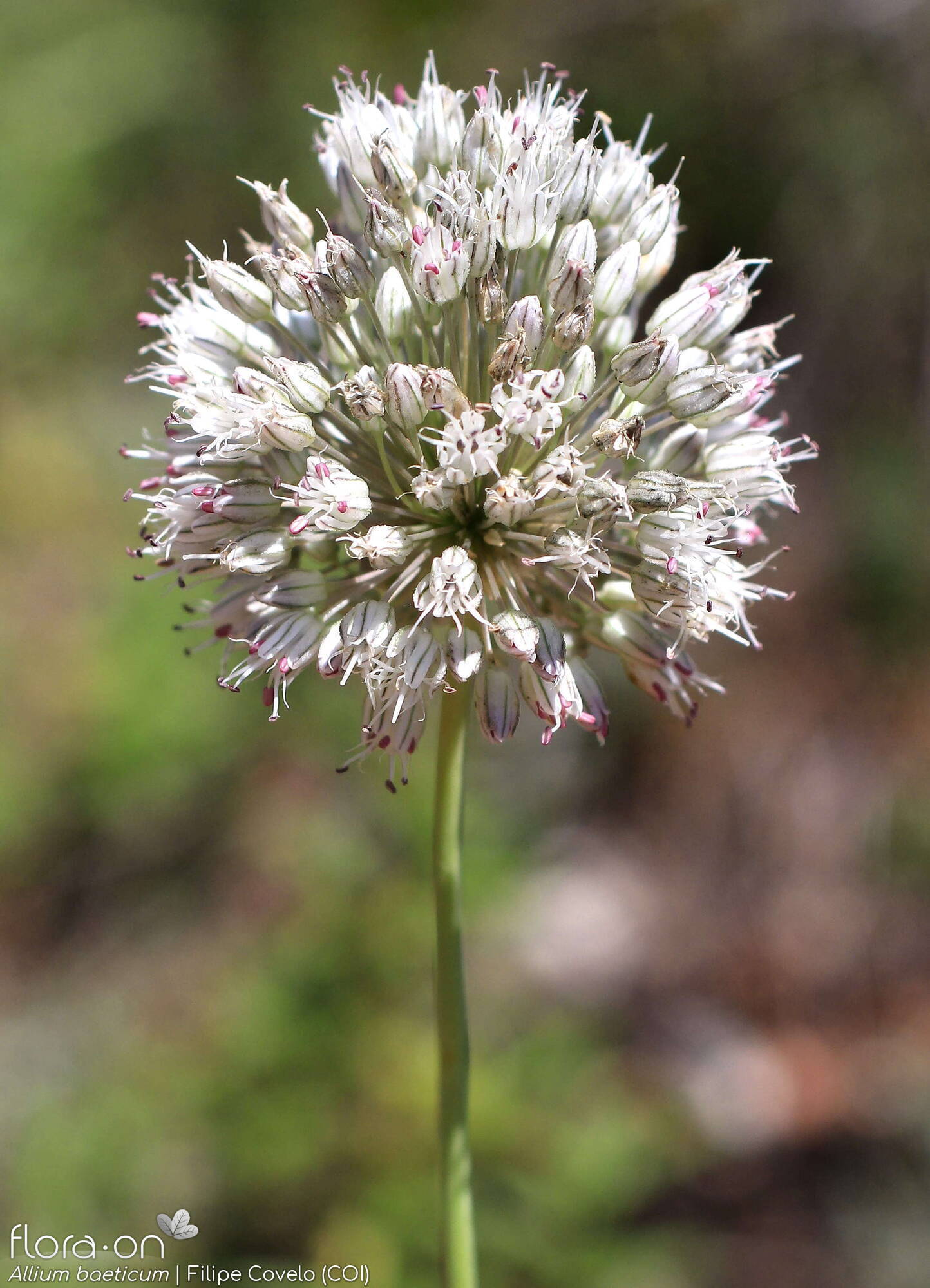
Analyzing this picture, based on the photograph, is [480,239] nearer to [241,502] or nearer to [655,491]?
[655,491]

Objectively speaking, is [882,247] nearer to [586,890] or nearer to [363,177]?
[586,890]

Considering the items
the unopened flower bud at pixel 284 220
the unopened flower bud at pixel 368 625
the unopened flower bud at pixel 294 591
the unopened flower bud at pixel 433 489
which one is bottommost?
the unopened flower bud at pixel 368 625

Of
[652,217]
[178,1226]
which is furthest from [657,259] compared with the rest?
[178,1226]

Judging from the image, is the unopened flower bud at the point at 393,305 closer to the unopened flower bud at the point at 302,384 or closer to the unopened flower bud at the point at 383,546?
the unopened flower bud at the point at 302,384

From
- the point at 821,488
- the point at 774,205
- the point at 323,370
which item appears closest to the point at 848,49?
the point at 774,205

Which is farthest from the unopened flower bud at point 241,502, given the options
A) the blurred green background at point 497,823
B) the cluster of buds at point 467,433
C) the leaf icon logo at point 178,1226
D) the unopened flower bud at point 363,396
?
the blurred green background at point 497,823
